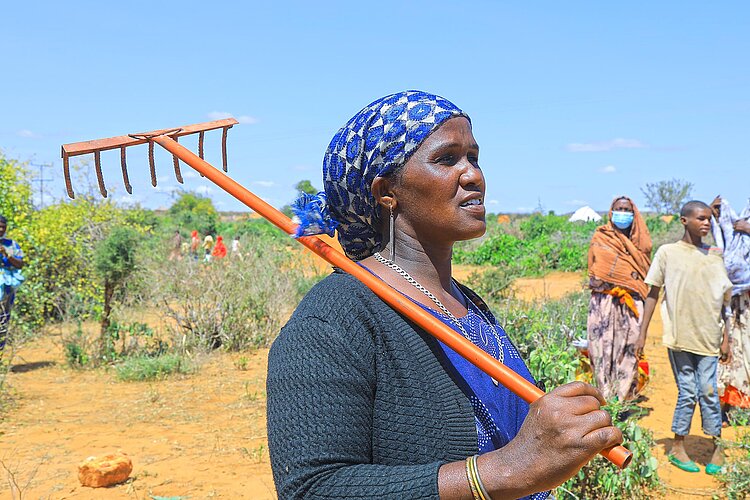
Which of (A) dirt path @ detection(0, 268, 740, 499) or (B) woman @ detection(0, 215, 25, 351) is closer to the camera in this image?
(A) dirt path @ detection(0, 268, 740, 499)

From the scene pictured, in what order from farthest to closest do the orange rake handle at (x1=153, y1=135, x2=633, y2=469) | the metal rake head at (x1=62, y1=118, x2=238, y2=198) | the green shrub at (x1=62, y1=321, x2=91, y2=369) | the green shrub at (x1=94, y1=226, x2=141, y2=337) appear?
1. the green shrub at (x1=62, y1=321, x2=91, y2=369)
2. the green shrub at (x1=94, y1=226, x2=141, y2=337)
3. the metal rake head at (x1=62, y1=118, x2=238, y2=198)
4. the orange rake handle at (x1=153, y1=135, x2=633, y2=469)

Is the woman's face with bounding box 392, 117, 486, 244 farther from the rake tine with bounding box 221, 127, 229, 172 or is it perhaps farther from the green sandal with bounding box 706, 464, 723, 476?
the green sandal with bounding box 706, 464, 723, 476

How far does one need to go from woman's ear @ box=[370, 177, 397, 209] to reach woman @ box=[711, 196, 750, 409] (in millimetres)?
4808

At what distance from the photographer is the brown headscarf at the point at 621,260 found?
565 cm

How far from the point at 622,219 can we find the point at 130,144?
4705mm

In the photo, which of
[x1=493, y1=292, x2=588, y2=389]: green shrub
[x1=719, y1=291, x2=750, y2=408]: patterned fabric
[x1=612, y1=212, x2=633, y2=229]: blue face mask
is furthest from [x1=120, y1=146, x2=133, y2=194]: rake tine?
[x1=719, y1=291, x2=750, y2=408]: patterned fabric

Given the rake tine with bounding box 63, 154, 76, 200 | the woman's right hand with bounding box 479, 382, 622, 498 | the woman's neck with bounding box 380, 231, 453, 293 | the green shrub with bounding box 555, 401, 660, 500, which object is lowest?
the green shrub with bounding box 555, 401, 660, 500

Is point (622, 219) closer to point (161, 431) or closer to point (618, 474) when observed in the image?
point (618, 474)

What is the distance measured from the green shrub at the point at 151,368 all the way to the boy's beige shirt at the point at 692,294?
4.84m

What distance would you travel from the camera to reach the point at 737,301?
5.73 meters

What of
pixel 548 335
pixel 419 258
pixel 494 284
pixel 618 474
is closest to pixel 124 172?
pixel 419 258

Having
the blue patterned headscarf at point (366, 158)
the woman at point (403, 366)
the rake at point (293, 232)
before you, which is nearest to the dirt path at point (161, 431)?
the rake at point (293, 232)

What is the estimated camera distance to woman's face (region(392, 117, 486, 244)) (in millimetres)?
1560

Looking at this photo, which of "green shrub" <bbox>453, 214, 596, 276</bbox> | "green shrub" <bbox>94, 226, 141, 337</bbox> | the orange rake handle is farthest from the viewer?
"green shrub" <bbox>453, 214, 596, 276</bbox>
